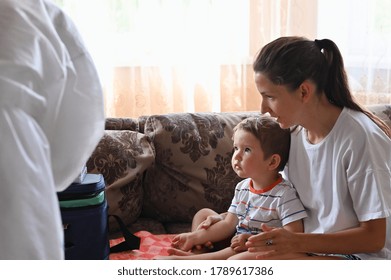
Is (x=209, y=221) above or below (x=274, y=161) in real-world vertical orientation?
below

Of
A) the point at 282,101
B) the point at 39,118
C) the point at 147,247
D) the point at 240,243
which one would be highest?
the point at 39,118

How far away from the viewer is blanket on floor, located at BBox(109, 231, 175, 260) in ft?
5.97

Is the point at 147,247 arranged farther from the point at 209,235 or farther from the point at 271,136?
the point at 271,136

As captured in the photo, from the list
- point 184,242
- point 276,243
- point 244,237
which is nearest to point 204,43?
point 184,242

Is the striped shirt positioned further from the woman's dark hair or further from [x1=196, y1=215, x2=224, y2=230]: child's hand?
the woman's dark hair

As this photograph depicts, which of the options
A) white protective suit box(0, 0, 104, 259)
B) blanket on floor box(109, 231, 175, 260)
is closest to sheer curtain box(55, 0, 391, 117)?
blanket on floor box(109, 231, 175, 260)

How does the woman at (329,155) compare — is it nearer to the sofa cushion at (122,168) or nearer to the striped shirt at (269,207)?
the striped shirt at (269,207)

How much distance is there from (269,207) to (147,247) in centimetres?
44

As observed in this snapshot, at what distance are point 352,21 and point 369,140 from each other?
67.8 inches

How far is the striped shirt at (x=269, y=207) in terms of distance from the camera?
167 centimetres

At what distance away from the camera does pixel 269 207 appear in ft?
5.63

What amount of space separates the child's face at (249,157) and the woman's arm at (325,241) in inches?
10.3

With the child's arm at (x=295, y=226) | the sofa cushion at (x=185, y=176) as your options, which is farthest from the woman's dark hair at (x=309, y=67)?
the sofa cushion at (x=185, y=176)

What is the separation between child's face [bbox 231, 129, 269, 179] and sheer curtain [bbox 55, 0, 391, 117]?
3.95ft
